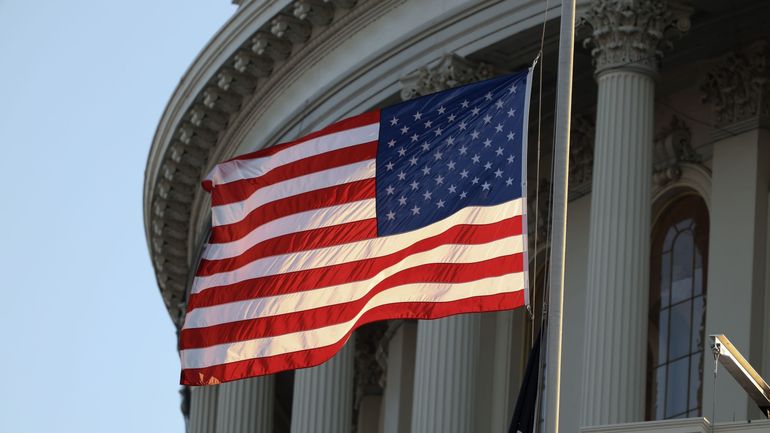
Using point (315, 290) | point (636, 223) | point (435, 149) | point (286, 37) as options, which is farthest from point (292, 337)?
point (286, 37)

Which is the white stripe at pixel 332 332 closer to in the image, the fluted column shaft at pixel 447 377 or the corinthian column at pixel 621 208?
the corinthian column at pixel 621 208

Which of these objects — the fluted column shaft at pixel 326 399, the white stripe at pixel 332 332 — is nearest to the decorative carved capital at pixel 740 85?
the fluted column shaft at pixel 326 399

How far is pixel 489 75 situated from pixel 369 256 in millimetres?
10479

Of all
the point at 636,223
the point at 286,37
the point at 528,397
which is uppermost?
the point at 286,37

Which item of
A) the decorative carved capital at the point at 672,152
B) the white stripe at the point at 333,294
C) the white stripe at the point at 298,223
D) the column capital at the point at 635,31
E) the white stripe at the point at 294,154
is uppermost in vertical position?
the column capital at the point at 635,31

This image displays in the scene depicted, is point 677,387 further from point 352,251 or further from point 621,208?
point 352,251

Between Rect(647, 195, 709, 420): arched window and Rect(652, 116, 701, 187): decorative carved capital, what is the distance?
55 centimetres

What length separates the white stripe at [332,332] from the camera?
2191 centimetres

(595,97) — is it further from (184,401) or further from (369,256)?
(184,401)

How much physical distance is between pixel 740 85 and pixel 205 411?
16598 mm

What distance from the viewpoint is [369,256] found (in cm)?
2305

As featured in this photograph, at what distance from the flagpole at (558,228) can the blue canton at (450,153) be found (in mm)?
1537

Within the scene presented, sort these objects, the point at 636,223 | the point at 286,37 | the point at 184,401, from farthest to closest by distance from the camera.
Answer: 1. the point at 184,401
2. the point at 286,37
3. the point at 636,223

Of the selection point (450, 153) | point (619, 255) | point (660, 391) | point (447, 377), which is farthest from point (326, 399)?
point (450, 153)
